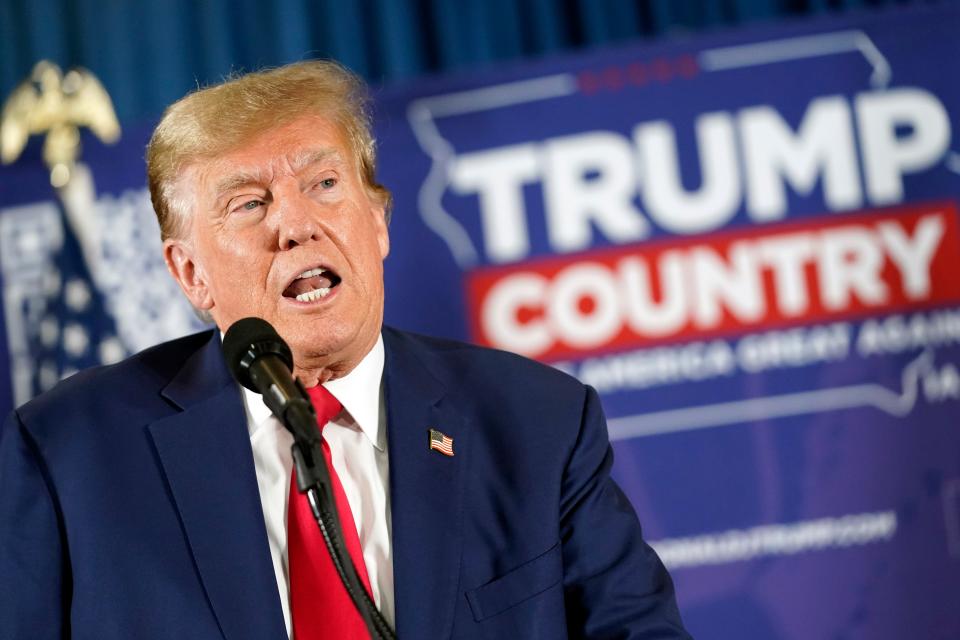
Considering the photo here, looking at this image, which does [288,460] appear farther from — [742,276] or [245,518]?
[742,276]

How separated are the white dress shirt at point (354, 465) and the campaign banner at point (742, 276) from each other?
118 centimetres

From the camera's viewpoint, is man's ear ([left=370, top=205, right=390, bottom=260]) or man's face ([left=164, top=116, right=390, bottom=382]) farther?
man's ear ([left=370, top=205, right=390, bottom=260])

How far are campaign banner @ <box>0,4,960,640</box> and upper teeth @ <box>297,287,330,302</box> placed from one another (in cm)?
126

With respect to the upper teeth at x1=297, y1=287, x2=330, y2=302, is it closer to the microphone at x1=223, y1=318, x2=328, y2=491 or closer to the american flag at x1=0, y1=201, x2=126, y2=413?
the microphone at x1=223, y1=318, x2=328, y2=491

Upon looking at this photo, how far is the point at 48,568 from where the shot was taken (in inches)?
59.7

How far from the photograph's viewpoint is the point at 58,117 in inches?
125

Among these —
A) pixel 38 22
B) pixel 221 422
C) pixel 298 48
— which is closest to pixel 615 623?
pixel 221 422

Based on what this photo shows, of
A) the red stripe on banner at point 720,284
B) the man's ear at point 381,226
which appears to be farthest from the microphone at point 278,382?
the red stripe on banner at point 720,284

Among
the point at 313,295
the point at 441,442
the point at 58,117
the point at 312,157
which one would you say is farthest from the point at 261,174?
the point at 58,117

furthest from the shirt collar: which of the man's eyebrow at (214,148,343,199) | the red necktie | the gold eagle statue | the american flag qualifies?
the gold eagle statue

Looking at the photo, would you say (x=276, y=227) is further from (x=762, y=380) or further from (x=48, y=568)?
(x=762, y=380)

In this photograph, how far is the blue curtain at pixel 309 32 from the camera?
134 inches

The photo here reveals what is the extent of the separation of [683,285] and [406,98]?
0.79 meters

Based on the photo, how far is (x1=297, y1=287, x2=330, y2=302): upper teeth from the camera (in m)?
1.65
